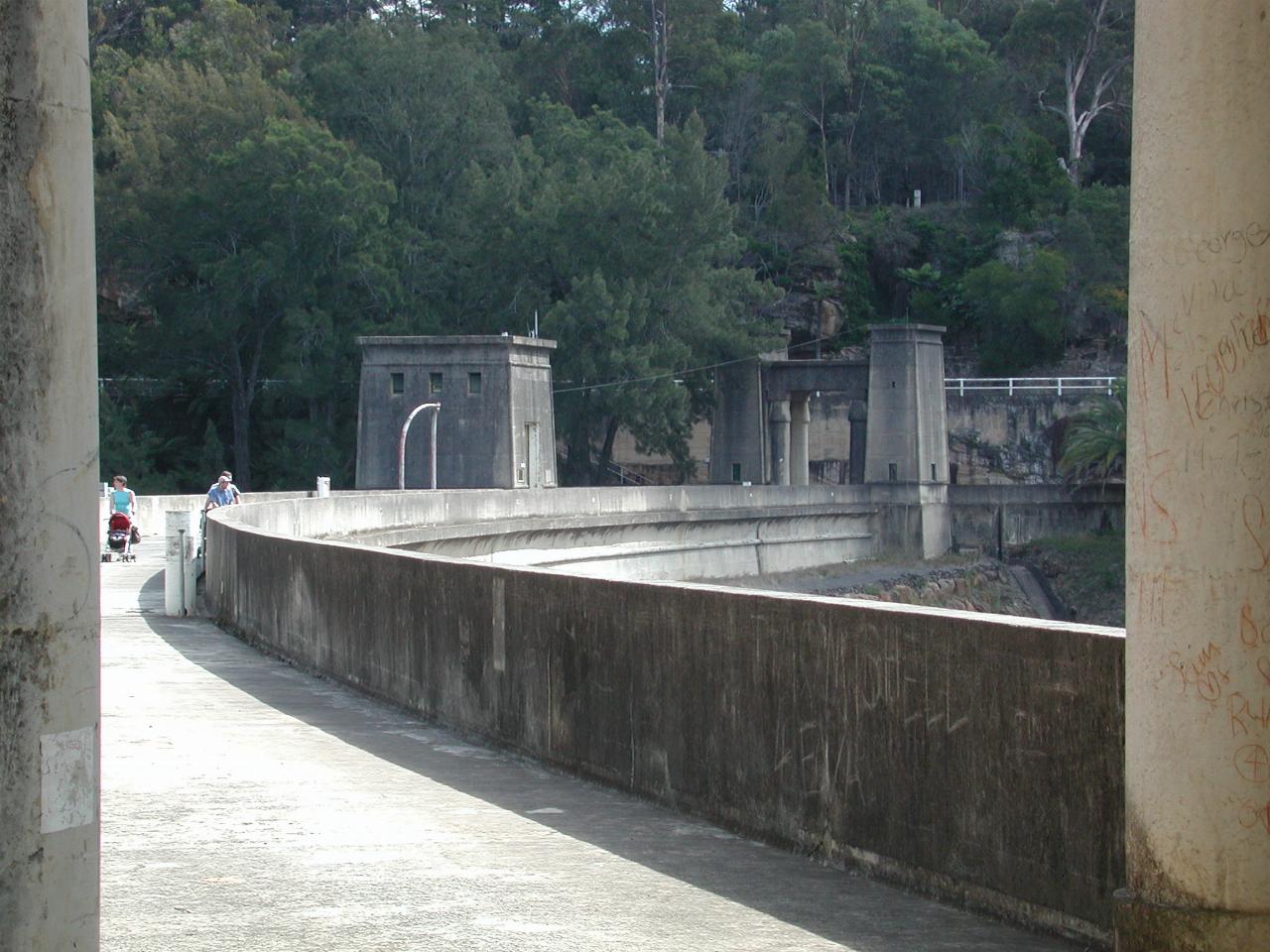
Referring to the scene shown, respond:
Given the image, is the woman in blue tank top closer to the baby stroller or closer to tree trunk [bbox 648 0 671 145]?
the baby stroller

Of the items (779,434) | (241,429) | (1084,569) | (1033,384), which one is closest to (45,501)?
(1084,569)

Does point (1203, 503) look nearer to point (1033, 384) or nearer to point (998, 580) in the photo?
point (998, 580)

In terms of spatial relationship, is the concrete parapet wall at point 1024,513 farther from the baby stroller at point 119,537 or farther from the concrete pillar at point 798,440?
the baby stroller at point 119,537

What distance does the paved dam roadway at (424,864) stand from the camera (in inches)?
251

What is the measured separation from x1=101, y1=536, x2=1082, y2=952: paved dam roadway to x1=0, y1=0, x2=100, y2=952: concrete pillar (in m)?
2.29

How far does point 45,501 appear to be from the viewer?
4023 mm

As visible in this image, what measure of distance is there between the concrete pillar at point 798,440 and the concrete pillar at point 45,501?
2558 inches

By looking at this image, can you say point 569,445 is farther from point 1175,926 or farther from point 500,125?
point 1175,926

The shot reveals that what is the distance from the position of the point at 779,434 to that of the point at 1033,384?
47.8ft

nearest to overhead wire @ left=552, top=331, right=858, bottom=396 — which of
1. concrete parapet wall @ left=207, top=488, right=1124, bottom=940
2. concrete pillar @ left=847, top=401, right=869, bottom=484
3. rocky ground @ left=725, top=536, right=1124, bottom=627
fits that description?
concrete pillar @ left=847, top=401, right=869, bottom=484

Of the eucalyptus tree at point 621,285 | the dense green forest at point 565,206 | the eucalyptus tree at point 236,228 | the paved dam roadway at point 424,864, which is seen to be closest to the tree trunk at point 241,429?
the eucalyptus tree at point 236,228

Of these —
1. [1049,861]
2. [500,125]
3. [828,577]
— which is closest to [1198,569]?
[1049,861]

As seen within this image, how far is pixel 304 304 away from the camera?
67438 mm

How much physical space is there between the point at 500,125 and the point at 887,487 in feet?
88.9
